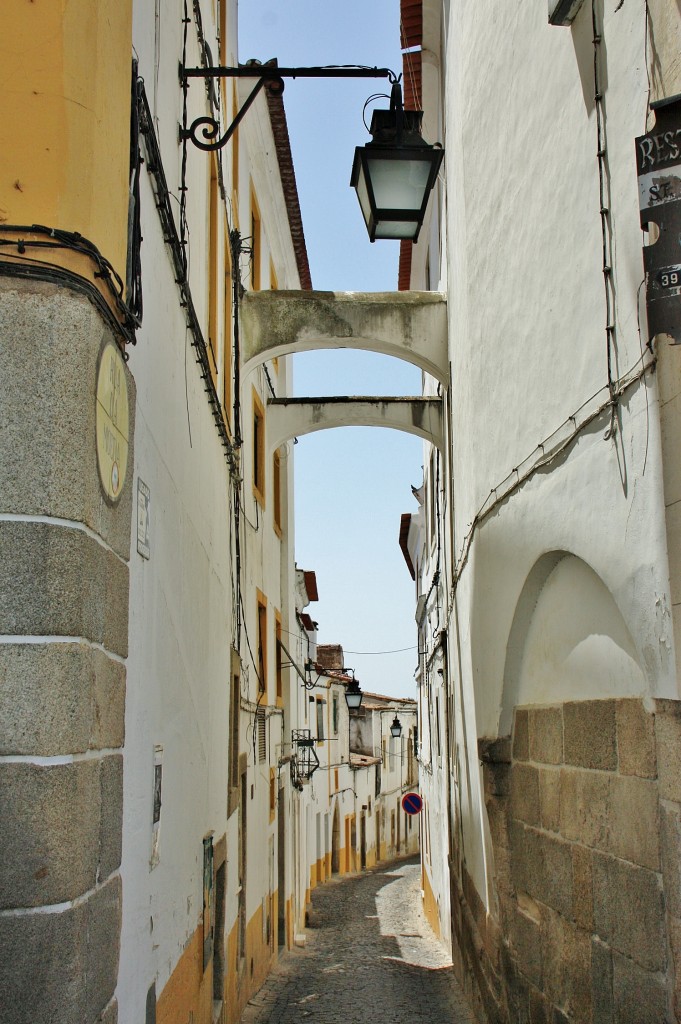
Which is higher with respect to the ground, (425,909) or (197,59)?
(197,59)

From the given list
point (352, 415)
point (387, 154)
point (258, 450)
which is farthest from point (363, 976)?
point (387, 154)

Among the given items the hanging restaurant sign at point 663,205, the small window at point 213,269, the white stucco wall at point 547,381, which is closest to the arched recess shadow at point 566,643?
the white stucco wall at point 547,381

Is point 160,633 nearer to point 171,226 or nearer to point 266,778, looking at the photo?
point 171,226

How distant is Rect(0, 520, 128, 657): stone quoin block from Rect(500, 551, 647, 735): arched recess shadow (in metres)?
2.13

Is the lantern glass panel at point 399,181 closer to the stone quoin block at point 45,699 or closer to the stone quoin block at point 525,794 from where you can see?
the stone quoin block at point 525,794

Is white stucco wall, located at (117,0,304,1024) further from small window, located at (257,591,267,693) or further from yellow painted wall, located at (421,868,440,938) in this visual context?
yellow painted wall, located at (421,868,440,938)

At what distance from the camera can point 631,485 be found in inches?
156

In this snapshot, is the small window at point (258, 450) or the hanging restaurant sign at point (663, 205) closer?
the hanging restaurant sign at point (663, 205)

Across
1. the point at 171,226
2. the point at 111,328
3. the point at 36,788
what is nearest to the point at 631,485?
the point at 111,328

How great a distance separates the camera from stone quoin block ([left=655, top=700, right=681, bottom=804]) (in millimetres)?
3514

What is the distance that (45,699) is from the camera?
9.75 feet

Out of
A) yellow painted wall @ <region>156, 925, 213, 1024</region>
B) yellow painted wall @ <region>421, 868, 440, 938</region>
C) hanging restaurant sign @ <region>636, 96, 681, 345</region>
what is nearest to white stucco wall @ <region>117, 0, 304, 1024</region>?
yellow painted wall @ <region>156, 925, 213, 1024</region>

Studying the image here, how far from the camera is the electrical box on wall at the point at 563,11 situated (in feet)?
15.1

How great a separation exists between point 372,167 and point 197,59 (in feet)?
6.61
